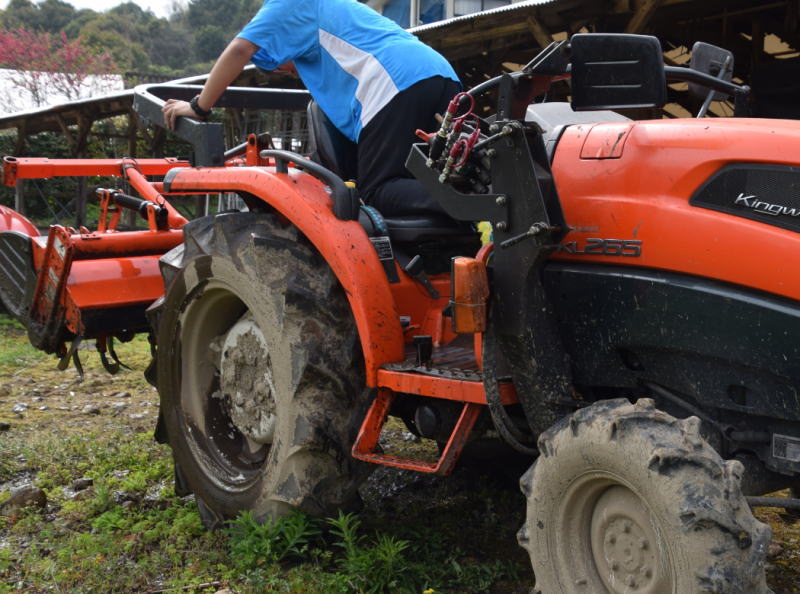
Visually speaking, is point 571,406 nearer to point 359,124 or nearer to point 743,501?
point 743,501

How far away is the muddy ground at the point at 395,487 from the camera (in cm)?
317

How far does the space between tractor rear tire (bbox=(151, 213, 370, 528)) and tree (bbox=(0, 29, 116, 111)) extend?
21.3 m

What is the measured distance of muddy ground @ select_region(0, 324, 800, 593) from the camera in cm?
317

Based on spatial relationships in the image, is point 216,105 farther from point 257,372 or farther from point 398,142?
point 257,372

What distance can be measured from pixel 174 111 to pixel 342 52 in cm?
79

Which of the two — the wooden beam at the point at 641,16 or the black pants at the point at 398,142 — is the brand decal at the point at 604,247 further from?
the wooden beam at the point at 641,16

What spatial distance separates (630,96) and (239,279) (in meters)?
1.50

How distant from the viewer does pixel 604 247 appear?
239 cm

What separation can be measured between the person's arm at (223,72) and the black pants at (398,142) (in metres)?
0.51

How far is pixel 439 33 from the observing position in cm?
948

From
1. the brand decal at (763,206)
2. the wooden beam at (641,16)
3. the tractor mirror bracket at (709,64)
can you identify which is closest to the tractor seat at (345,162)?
the tractor mirror bracket at (709,64)

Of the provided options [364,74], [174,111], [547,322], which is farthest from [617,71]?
[174,111]

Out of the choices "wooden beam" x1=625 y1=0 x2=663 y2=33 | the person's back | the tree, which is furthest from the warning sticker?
the tree

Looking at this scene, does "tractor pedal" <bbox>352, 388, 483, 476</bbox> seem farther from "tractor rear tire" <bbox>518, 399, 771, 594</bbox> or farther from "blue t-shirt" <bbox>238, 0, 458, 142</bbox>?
"blue t-shirt" <bbox>238, 0, 458, 142</bbox>
